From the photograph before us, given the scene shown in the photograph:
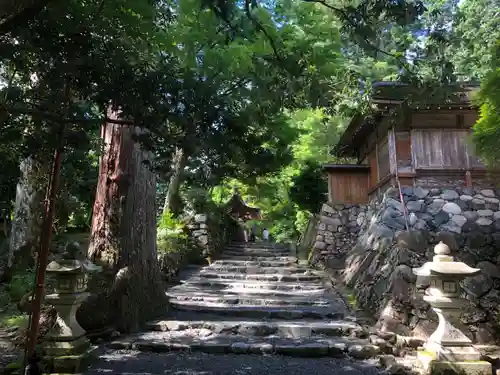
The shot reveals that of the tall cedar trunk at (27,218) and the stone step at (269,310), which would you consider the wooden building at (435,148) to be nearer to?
the stone step at (269,310)

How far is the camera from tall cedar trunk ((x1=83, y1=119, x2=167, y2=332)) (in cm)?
726

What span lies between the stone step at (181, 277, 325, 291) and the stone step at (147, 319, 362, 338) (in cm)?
308

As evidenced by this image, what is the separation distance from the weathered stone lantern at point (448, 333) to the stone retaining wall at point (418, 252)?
4.91 feet

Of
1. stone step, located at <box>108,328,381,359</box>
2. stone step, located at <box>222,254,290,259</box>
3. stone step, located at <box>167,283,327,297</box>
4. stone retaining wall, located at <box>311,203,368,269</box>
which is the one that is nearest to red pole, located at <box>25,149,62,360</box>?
stone step, located at <box>108,328,381,359</box>

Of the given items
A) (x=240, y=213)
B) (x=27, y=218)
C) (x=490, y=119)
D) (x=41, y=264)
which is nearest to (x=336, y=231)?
(x=490, y=119)

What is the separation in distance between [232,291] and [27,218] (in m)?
5.37

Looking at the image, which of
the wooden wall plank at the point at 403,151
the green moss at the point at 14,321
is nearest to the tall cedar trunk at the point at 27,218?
the green moss at the point at 14,321

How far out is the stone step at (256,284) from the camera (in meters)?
11.1

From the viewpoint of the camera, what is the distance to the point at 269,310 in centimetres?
880

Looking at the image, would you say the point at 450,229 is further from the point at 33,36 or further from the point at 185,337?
the point at 33,36

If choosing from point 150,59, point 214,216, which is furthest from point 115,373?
point 214,216

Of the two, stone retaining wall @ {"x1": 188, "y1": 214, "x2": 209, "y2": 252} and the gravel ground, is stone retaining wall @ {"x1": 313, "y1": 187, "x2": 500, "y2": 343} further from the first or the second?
stone retaining wall @ {"x1": 188, "y1": 214, "x2": 209, "y2": 252}

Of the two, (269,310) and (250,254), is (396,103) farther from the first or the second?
(250,254)

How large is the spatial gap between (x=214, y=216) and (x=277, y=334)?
9.15 meters
